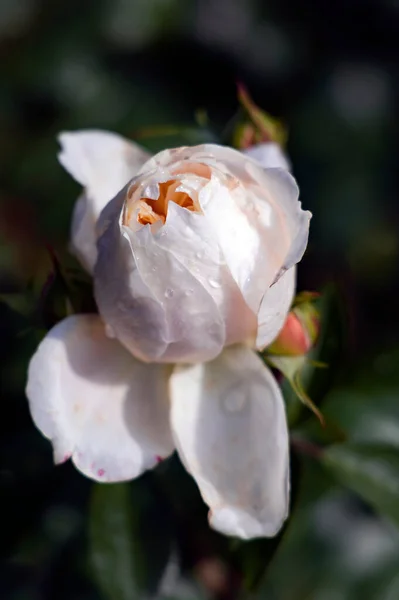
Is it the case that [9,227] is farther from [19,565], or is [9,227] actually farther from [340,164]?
[19,565]

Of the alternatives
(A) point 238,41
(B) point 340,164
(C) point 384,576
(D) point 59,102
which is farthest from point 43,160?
(C) point 384,576

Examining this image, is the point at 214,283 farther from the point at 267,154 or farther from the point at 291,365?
the point at 267,154

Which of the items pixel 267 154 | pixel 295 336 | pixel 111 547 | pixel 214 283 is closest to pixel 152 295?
A: pixel 214 283

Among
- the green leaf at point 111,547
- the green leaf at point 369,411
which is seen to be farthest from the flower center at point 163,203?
the green leaf at point 369,411

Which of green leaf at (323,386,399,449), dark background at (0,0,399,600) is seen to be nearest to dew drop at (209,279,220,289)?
green leaf at (323,386,399,449)

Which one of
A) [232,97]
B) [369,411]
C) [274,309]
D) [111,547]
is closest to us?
[274,309]

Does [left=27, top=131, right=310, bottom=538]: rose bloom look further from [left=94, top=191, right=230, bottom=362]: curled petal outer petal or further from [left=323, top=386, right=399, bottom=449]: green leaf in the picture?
[left=323, top=386, right=399, bottom=449]: green leaf

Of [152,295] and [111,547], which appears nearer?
[152,295]
